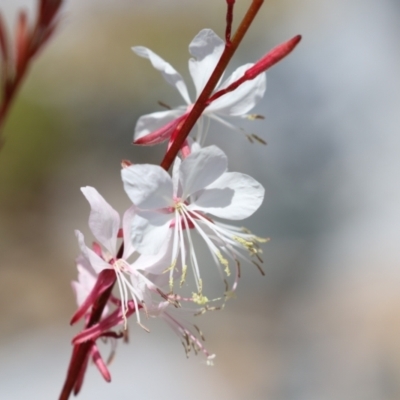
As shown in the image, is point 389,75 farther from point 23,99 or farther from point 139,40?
point 23,99

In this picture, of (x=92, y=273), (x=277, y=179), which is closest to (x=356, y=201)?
(x=277, y=179)

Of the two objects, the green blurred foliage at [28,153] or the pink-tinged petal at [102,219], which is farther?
the green blurred foliage at [28,153]

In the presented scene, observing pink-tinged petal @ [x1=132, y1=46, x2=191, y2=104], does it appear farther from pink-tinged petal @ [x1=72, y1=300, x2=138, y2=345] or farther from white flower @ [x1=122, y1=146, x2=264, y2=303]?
pink-tinged petal @ [x1=72, y1=300, x2=138, y2=345]

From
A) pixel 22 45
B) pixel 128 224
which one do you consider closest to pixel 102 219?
pixel 128 224

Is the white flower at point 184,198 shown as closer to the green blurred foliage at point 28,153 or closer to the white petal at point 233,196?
the white petal at point 233,196

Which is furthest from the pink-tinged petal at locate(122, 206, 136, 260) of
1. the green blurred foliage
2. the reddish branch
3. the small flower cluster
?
the green blurred foliage

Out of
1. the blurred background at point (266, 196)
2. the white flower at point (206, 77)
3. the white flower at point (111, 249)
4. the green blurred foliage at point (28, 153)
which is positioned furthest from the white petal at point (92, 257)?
the green blurred foliage at point (28, 153)
